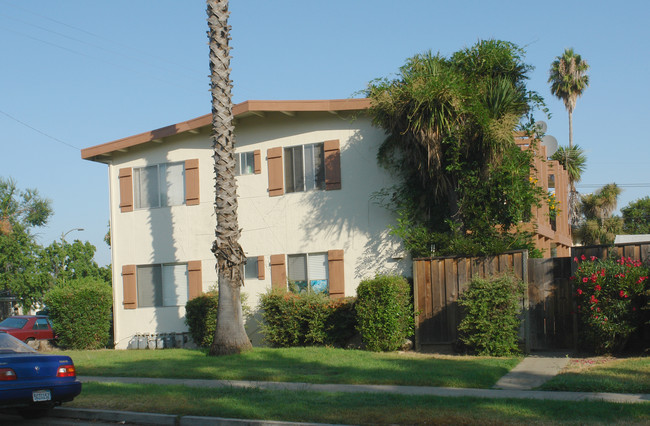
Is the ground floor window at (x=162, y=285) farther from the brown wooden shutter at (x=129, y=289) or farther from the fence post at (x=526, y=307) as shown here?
the fence post at (x=526, y=307)

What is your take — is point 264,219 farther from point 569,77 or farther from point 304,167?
point 569,77

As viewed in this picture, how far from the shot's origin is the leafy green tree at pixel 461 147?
1579cm

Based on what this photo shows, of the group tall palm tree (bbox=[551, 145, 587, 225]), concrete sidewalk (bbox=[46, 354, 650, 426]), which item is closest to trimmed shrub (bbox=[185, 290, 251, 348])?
concrete sidewalk (bbox=[46, 354, 650, 426])

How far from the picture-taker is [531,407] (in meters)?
8.41

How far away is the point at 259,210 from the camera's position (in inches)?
774

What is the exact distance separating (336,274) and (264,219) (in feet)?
9.50

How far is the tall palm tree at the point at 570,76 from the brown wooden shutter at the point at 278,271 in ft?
91.9

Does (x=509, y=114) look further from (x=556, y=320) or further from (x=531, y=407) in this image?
(x=531, y=407)

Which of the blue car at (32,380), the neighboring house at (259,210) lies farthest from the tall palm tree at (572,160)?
the blue car at (32,380)

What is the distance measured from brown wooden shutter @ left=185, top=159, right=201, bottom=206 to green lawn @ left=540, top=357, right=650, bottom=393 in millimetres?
12323

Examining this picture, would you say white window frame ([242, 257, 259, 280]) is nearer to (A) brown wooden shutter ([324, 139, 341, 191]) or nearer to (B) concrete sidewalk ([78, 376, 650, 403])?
(A) brown wooden shutter ([324, 139, 341, 191])

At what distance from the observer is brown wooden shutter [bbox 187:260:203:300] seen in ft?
66.6

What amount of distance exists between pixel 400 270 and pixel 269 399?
26.9ft

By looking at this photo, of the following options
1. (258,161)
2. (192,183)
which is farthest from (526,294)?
(192,183)
